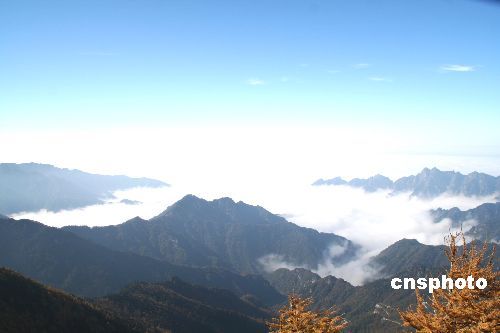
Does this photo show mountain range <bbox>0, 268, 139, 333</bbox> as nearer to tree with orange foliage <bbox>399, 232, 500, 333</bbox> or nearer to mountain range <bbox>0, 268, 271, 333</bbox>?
mountain range <bbox>0, 268, 271, 333</bbox>

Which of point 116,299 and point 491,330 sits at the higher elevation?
point 491,330

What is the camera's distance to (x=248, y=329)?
199500 millimetres

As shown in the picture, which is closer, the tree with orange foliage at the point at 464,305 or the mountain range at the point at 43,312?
the tree with orange foliage at the point at 464,305

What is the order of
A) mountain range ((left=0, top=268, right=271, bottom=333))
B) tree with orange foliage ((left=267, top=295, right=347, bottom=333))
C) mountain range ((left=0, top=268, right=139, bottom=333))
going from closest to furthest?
tree with orange foliage ((left=267, top=295, right=347, bottom=333)) → mountain range ((left=0, top=268, right=139, bottom=333)) → mountain range ((left=0, top=268, right=271, bottom=333))

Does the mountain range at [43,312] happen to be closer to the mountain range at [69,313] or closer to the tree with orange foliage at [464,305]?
the mountain range at [69,313]

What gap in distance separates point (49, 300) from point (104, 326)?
57.3 ft

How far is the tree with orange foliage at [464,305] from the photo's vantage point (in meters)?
12.5

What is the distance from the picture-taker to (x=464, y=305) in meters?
13.1

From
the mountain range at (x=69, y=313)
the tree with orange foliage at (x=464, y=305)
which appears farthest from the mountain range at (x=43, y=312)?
the tree with orange foliage at (x=464, y=305)

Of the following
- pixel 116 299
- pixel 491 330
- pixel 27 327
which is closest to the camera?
pixel 491 330

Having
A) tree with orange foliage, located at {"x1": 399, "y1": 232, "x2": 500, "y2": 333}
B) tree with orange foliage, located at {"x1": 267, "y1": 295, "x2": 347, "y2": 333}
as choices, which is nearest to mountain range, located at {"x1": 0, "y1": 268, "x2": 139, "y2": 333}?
tree with orange foliage, located at {"x1": 267, "y1": 295, "x2": 347, "y2": 333}

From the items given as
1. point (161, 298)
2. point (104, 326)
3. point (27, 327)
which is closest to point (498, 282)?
point (27, 327)

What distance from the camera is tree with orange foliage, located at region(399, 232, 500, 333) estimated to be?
12453 millimetres

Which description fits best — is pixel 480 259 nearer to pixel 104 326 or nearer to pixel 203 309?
pixel 104 326
